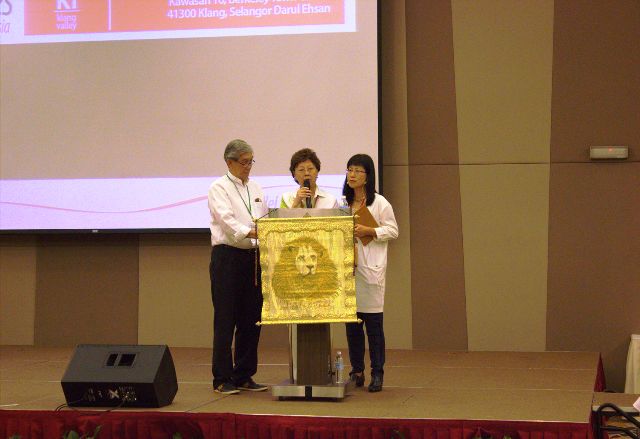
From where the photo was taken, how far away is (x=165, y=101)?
22.4 feet

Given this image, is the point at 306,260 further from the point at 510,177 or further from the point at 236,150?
the point at 510,177

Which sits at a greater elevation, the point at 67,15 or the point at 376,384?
the point at 67,15

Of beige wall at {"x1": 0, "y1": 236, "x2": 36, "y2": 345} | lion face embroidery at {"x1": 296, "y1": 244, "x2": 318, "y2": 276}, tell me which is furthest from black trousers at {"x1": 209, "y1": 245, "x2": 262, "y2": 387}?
beige wall at {"x1": 0, "y1": 236, "x2": 36, "y2": 345}

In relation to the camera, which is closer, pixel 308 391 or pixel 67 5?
pixel 308 391

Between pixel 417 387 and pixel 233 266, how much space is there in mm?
1225

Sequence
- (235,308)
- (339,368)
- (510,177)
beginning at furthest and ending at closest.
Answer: (510,177) → (235,308) → (339,368)

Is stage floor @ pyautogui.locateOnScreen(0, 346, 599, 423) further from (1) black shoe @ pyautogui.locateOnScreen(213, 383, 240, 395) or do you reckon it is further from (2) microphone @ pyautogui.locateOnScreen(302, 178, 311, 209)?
(2) microphone @ pyautogui.locateOnScreen(302, 178, 311, 209)

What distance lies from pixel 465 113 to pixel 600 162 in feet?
3.42

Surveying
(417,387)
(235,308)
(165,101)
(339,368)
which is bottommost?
(417,387)

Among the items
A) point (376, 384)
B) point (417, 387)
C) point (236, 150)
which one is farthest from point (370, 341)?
point (236, 150)

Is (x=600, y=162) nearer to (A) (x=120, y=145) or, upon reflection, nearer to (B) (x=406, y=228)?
(B) (x=406, y=228)

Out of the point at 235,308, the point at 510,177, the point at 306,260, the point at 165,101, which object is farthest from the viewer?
the point at 165,101

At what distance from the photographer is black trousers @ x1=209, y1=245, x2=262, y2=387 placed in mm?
4555

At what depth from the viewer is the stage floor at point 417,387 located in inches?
159
